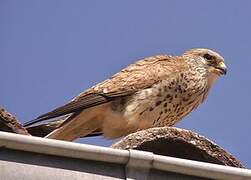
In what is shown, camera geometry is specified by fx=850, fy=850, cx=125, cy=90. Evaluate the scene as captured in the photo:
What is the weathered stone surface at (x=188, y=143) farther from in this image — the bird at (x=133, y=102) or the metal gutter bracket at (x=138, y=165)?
the bird at (x=133, y=102)

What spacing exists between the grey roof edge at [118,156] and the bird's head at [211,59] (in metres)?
5.10

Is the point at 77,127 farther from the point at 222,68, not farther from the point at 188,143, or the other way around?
the point at 188,143

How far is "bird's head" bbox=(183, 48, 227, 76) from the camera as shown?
8859mm

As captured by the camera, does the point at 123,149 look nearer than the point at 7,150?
No

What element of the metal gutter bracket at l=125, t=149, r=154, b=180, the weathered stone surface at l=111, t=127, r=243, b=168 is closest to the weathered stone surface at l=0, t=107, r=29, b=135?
the weathered stone surface at l=111, t=127, r=243, b=168

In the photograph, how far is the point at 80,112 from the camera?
24.3 ft

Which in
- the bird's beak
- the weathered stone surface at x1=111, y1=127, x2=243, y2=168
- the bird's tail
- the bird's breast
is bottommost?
the bird's tail

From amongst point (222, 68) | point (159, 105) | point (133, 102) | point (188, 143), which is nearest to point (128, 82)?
point (133, 102)

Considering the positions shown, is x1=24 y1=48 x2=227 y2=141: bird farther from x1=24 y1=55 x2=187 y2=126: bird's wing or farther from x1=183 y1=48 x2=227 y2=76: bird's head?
x1=183 y1=48 x2=227 y2=76: bird's head

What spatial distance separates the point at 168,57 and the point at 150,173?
4579 millimetres

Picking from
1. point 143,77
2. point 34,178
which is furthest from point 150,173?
point 143,77

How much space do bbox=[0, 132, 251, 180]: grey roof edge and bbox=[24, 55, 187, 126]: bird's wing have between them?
333 centimetres

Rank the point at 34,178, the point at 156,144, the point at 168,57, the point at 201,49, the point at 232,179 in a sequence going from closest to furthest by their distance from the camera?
the point at 34,178
the point at 232,179
the point at 156,144
the point at 168,57
the point at 201,49

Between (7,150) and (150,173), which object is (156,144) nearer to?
(150,173)
